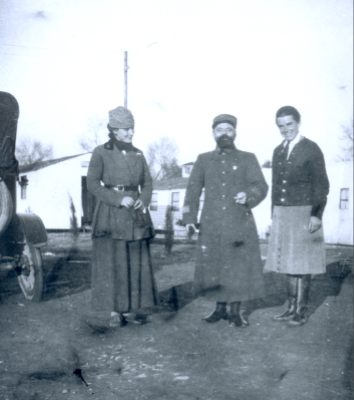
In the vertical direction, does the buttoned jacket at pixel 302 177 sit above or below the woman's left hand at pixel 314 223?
above

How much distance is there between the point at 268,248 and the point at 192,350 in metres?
0.89

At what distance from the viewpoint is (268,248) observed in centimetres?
307

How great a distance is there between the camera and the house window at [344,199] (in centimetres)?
A: 296

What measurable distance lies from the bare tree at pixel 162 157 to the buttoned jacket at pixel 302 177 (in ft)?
2.24

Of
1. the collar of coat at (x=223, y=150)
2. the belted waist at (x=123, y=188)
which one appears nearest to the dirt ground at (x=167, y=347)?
the belted waist at (x=123, y=188)

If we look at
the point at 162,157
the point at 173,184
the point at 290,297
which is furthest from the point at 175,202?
the point at 290,297

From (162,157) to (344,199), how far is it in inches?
50.5

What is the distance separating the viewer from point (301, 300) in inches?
123

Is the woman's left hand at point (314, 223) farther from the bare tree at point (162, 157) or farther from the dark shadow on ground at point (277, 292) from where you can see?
the bare tree at point (162, 157)

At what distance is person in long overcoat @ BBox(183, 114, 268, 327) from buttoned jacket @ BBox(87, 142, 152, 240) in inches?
11.4

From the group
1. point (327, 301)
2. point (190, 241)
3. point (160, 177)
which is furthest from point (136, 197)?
point (327, 301)

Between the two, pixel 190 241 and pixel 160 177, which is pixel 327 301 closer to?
pixel 190 241

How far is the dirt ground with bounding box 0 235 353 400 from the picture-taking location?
217cm

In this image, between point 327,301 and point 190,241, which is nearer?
point 190,241
